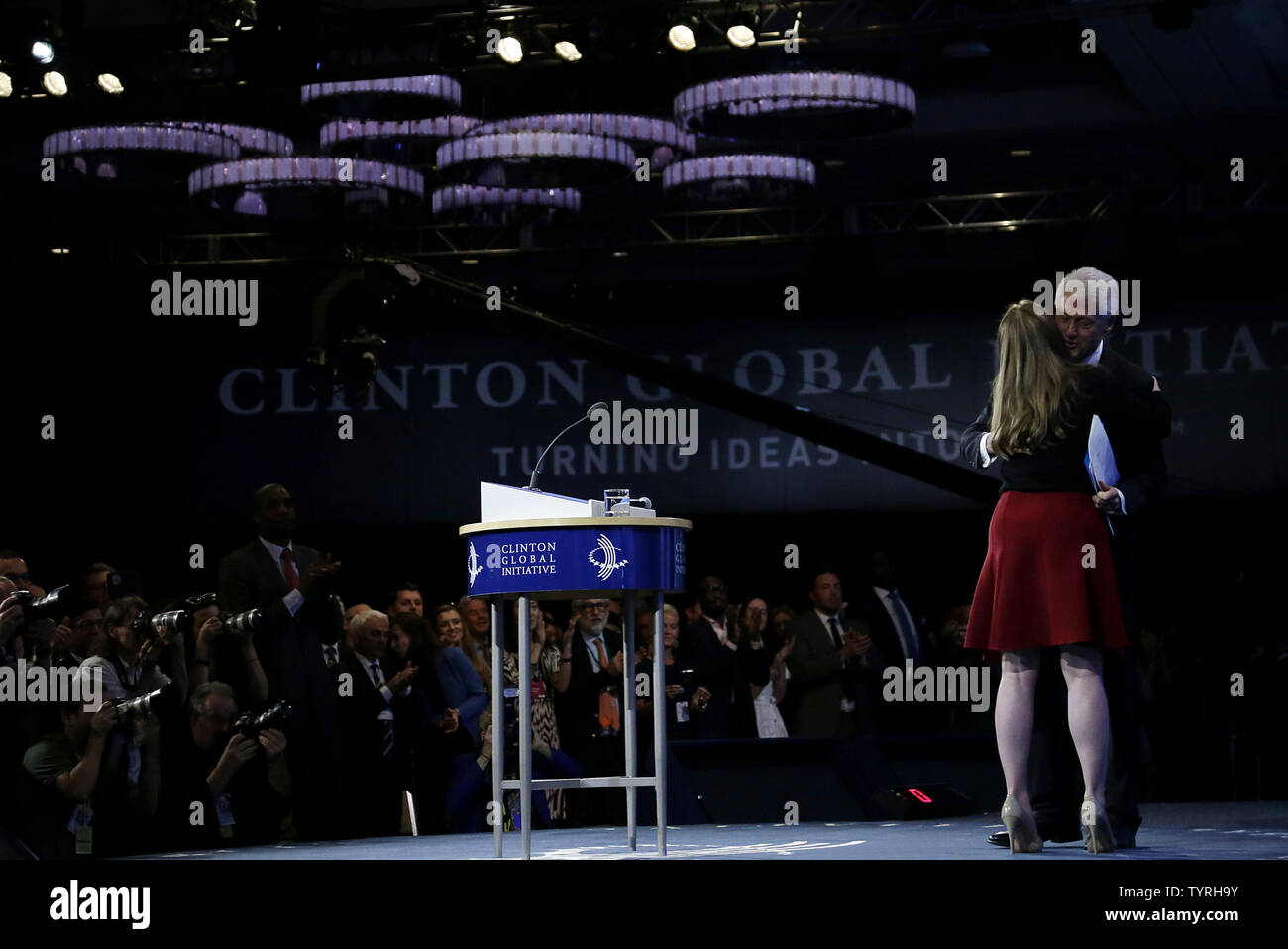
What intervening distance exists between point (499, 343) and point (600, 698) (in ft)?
19.7

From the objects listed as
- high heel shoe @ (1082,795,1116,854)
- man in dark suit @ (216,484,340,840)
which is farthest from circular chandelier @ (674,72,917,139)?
high heel shoe @ (1082,795,1116,854)

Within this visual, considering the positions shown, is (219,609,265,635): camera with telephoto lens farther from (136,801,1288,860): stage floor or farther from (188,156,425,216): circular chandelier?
(188,156,425,216): circular chandelier

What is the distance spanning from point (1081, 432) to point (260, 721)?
278 cm

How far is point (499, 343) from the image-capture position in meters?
12.8

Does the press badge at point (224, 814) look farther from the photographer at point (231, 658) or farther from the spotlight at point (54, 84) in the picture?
the spotlight at point (54, 84)

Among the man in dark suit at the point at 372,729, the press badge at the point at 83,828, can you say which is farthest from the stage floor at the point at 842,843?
the man in dark suit at the point at 372,729

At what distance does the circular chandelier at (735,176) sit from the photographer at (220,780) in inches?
212

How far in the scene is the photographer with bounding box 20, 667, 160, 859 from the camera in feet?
16.2

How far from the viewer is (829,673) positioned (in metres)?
7.98

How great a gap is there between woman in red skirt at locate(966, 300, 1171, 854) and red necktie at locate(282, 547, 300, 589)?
3.01 meters

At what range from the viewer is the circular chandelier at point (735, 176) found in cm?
1021
